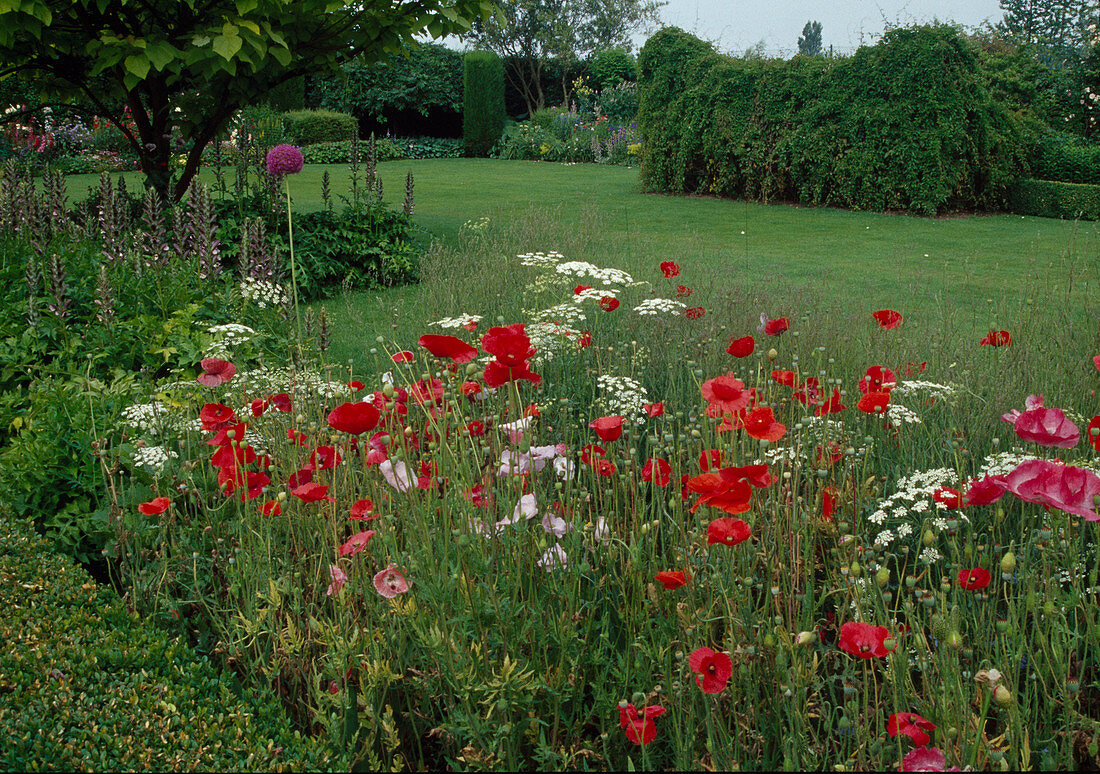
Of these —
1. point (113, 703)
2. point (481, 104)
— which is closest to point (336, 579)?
point (113, 703)

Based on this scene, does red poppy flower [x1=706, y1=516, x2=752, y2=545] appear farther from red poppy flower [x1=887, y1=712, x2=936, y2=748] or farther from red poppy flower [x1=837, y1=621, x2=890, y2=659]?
red poppy flower [x1=887, y1=712, x2=936, y2=748]

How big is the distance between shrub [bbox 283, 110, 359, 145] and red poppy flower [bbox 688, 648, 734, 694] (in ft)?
76.5

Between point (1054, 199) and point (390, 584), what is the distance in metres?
13.0

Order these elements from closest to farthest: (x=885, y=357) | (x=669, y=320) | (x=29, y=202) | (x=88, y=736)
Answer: (x=88, y=736)
(x=885, y=357)
(x=669, y=320)
(x=29, y=202)

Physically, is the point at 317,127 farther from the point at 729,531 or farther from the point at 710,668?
the point at 710,668

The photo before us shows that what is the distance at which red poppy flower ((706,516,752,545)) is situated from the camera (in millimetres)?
1559

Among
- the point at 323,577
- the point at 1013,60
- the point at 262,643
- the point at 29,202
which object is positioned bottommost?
the point at 262,643

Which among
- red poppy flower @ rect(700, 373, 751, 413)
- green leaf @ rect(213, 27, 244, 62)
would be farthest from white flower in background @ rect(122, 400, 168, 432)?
green leaf @ rect(213, 27, 244, 62)

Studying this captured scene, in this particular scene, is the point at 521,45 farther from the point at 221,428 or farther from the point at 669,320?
the point at 221,428

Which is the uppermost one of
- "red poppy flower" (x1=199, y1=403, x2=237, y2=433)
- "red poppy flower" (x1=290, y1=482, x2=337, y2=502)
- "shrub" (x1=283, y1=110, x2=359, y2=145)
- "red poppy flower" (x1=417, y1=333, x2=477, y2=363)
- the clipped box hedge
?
"shrub" (x1=283, y1=110, x2=359, y2=145)

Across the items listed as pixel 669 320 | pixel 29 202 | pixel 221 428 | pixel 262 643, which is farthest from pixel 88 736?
pixel 29 202

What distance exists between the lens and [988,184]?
11.9 meters

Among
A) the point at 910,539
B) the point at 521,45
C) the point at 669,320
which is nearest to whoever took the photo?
the point at 910,539

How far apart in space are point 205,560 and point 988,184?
12.5m
